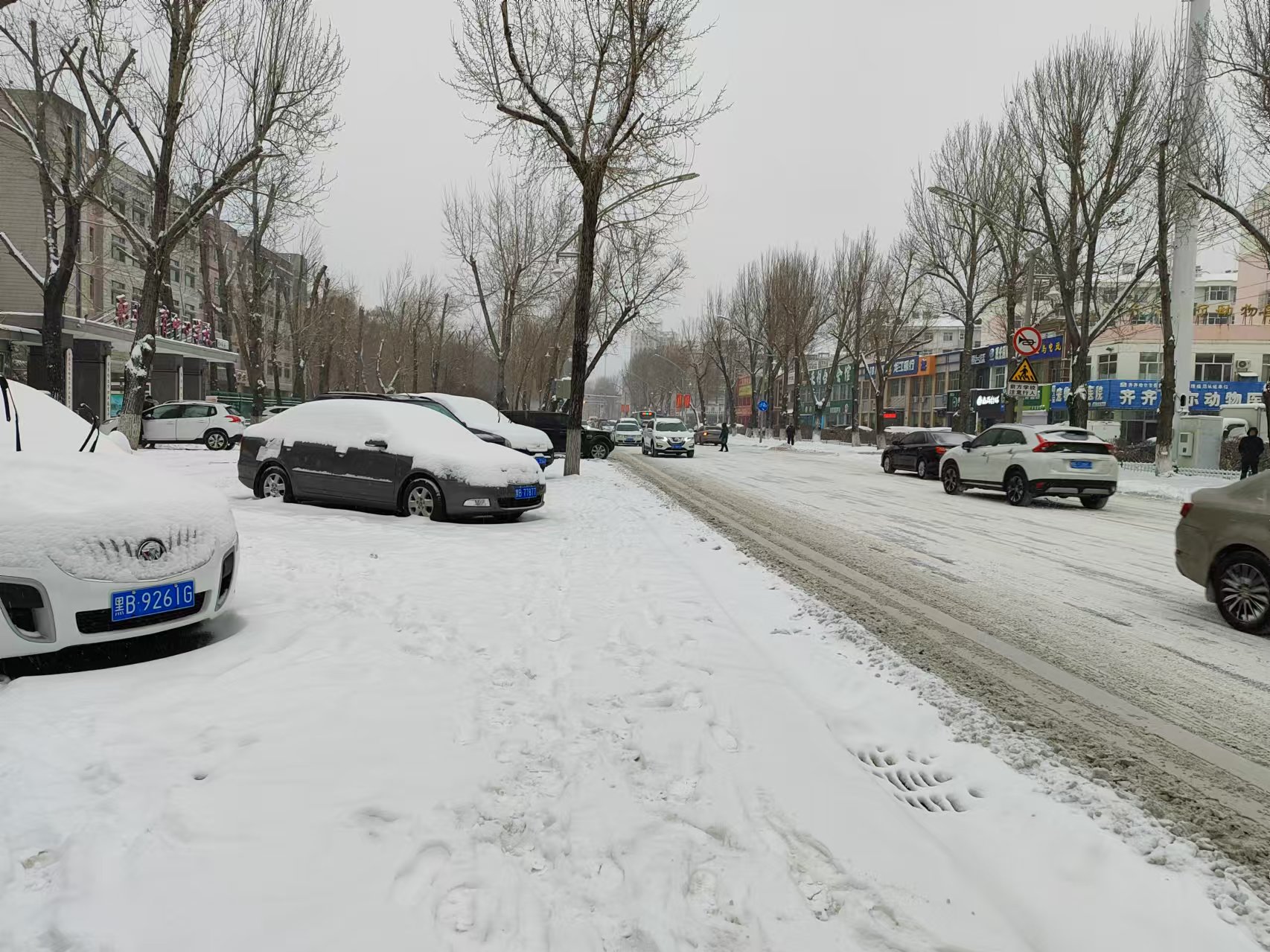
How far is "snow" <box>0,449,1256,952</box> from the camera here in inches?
90.7

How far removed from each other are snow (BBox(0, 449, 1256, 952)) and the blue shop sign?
5076 cm

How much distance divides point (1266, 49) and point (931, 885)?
752 inches

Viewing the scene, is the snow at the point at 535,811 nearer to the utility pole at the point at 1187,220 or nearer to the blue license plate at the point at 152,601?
the blue license plate at the point at 152,601

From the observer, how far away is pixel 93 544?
3.93 metres

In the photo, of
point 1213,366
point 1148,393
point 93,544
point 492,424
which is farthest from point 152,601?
point 1213,366

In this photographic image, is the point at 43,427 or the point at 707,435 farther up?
the point at 707,435

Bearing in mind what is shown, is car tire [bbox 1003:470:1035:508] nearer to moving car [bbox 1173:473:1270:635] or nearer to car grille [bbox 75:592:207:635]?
moving car [bbox 1173:473:1270:635]

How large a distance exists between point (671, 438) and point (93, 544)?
29.9 meters

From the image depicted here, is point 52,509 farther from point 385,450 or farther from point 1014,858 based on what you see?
point 385,450

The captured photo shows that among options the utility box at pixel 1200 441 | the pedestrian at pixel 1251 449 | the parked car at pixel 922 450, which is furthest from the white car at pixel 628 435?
the pedestrian at pixel 1251 449

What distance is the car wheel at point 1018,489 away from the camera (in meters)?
14.9

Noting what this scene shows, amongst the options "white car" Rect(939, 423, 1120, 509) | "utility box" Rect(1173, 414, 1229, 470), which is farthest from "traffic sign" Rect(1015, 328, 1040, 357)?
"utility box" Rect(1173, 414, 1229, 470)

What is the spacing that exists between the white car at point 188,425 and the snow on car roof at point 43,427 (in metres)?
22.6

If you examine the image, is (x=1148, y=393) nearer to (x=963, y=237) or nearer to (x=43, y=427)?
(x=963, y=237)
